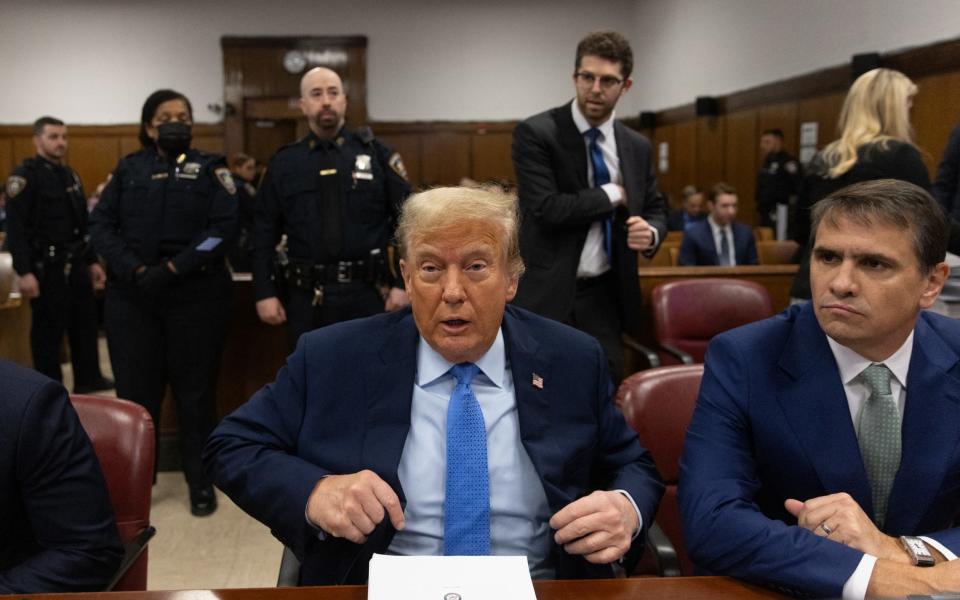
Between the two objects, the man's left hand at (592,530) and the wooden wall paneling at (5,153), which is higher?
the wooden wall paneling at (5,153)

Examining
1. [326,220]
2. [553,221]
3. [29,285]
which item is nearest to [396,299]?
[326,220]

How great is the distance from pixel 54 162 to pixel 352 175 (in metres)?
3.30

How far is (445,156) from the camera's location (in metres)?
13.2

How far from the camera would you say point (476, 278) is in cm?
171

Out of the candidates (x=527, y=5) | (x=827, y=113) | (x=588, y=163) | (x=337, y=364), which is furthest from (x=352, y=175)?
(x=527, y=5)

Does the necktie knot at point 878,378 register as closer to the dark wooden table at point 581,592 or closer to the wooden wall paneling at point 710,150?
the dark wooden table at point 581,592

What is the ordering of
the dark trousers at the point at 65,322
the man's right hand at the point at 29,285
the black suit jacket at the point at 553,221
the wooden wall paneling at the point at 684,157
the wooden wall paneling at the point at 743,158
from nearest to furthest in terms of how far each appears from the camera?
the black suit jacket at the point at 553,221 → the man's right hand at the point at 29,285 → the dark trousers at the point at 65,322 → the wooden wall paneling at the point at 743,158 → the wooden wall paneling at the point at 684,157

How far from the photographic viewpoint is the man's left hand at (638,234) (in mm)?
3057

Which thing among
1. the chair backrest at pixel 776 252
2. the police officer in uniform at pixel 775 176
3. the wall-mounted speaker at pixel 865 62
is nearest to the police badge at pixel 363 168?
the chair backrest at pixel 776 252

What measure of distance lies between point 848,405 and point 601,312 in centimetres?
168

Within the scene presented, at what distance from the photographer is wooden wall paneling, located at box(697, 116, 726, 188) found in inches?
406

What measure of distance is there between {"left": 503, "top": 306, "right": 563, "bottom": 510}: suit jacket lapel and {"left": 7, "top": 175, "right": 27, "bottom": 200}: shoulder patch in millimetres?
4848

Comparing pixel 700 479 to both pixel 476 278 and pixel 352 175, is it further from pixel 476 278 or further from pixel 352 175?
pixel 352 175

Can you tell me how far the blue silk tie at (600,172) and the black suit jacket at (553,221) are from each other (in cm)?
2
